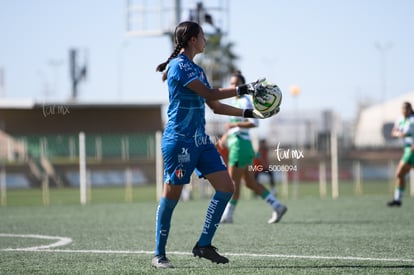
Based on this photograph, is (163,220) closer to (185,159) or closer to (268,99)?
(185,159)

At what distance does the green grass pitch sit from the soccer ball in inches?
60.0

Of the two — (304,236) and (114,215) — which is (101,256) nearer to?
(304,236)

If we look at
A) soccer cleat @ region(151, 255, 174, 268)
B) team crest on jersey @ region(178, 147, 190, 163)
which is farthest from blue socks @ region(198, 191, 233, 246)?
team crest on jersey @ region(178, 147, 190, 163)

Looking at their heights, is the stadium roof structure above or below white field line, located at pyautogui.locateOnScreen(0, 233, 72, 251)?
above

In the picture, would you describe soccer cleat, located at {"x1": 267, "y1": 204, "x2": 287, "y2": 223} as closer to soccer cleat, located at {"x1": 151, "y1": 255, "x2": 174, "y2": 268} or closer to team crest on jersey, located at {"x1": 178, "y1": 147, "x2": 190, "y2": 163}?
soccer cleat, located at {"x1": 151, "y1": 255, "x2": 174, "y2": 268}

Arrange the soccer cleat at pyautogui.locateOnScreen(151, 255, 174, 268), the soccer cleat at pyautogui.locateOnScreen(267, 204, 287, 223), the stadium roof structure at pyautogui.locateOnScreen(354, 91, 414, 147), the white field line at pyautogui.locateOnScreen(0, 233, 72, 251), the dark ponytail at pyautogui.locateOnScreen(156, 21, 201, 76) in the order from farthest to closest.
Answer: the stadium roof structure at pyautogui.locateOnScreen(354, 91, 414, 147), the soccer cleat at pyautogui.locateOnScreen(267, 204, 287, 223), the white field line at pyautogui.locateOnScreen(0, 233, 72, 251), the dark ponytail at pyautogui.locateOnScreen(156, 21, 201, 76), the soccer cleat at pyautogui.locateOnScreen(151, 255, 174, 268)

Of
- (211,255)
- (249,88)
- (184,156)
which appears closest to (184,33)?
(249,88)

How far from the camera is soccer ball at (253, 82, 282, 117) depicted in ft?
25.6

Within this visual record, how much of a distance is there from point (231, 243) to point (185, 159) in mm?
2733

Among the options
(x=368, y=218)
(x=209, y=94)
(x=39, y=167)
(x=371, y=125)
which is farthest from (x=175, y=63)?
(x=371, y=125)

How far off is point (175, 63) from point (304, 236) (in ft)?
13.5

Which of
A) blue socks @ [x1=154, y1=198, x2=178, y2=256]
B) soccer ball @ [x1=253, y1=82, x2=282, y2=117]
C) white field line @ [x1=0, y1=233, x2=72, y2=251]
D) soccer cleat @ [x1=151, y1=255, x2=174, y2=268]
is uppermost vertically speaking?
soccer ball @ [x1=253, y1=82, x2=282, y2=117]

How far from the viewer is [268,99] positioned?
784 cm

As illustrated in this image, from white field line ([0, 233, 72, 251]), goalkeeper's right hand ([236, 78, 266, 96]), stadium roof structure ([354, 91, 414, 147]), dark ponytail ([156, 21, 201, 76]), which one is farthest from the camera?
stadium roof structure ([354, 91, 414, 147])
